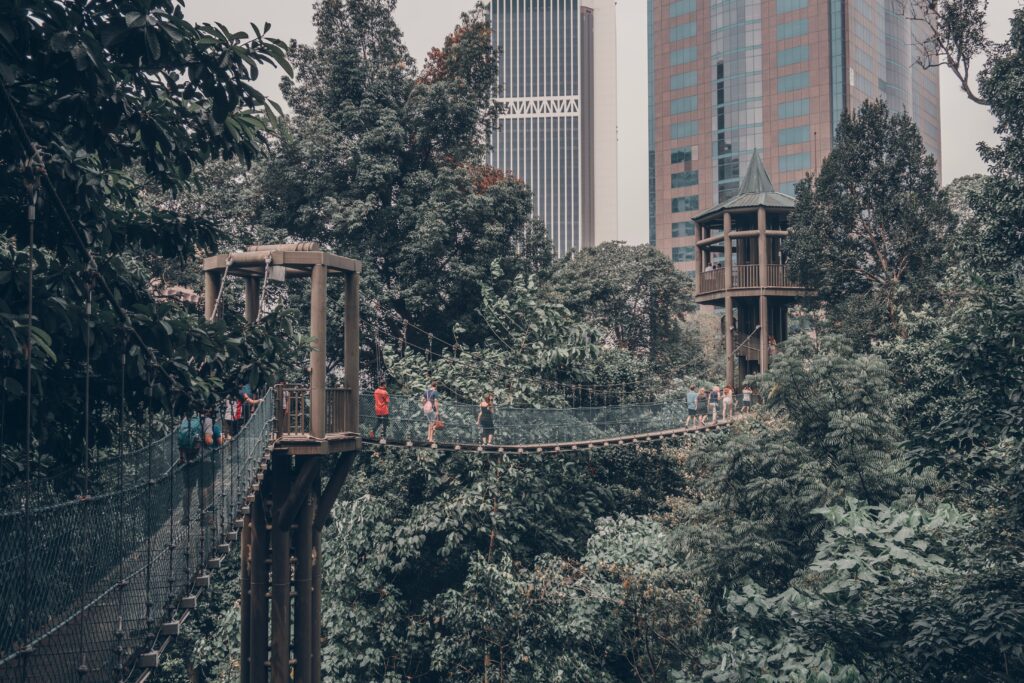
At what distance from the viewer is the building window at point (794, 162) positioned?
A: 87625mm

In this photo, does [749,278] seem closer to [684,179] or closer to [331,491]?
[331,491]

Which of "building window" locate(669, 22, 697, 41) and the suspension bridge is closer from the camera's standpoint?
the suspension bridge

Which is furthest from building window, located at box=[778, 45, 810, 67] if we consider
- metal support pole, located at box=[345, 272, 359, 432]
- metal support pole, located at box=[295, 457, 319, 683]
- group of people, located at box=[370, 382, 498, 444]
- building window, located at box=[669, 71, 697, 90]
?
metal support pole, located at box=[295, 457, 319, 683]

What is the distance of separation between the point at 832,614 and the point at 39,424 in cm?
1012

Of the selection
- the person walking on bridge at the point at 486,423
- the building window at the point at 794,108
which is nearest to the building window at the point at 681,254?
the building window at the point at 794,108

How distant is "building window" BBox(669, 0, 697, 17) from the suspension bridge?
8006 centimetres

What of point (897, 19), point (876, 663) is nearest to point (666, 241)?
point (897, 19)

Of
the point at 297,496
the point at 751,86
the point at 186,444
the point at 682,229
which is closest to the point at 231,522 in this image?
the point at 186,444

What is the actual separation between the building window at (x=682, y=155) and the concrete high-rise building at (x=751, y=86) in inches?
3.6

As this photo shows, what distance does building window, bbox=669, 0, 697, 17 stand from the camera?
9462 cm

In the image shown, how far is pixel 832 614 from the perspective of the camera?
1367 centimetres

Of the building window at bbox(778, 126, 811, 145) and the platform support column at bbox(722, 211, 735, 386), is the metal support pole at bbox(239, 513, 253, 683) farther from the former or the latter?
the building window at bbox(778, 126, 811, 145)

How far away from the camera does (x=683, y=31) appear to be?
9538 cm

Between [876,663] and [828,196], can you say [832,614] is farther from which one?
[828,196]
